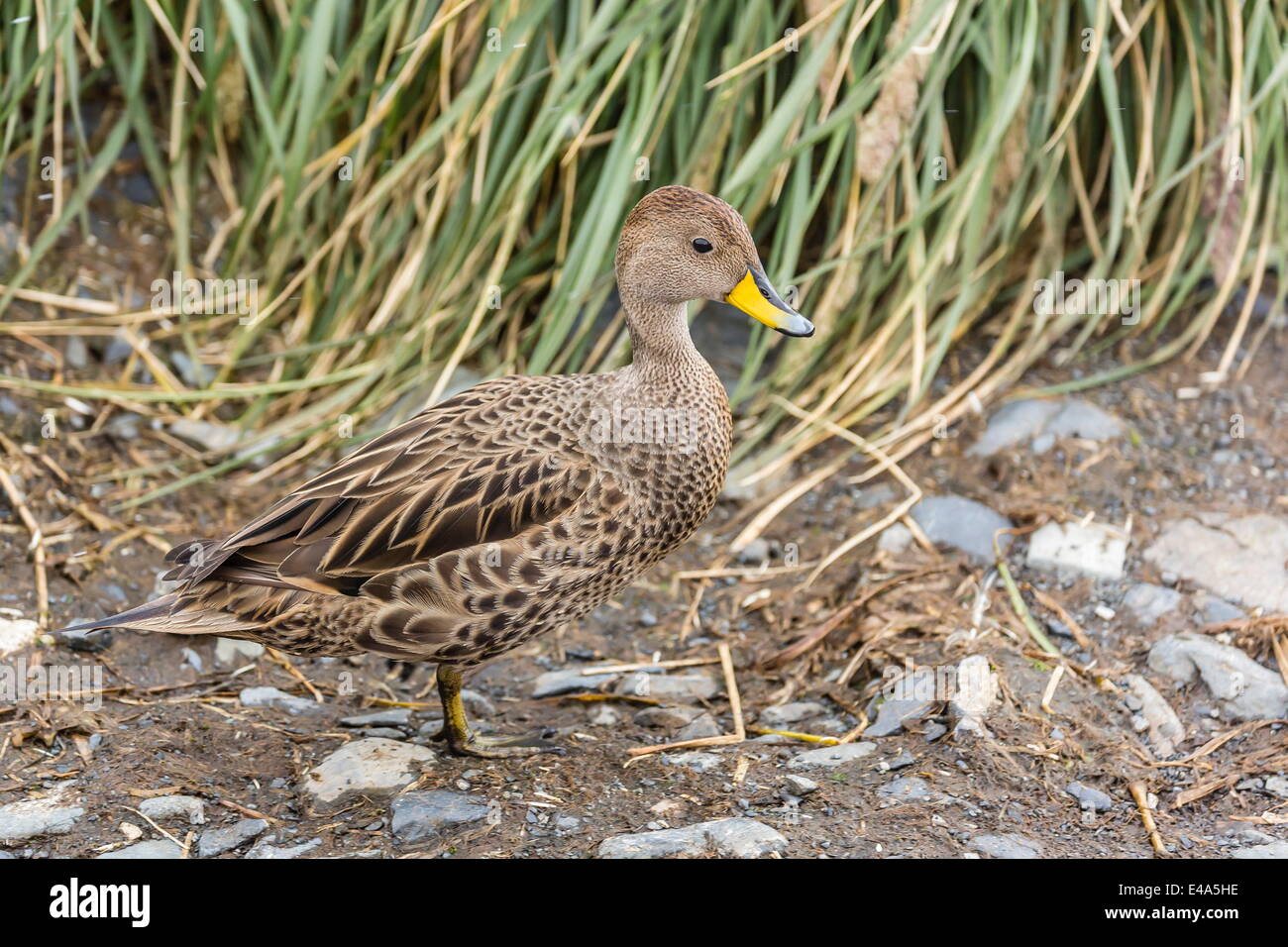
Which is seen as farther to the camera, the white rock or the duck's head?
the white rock

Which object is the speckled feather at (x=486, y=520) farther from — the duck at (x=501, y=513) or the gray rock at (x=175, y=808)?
the gray rock at (x=175, y=808)

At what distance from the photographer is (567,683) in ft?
11.4

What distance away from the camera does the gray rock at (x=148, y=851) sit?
2680mm

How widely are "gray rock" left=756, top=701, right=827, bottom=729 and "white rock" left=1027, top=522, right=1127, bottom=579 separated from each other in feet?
2.40

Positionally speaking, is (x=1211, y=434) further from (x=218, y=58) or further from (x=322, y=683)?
(x=218, y=58)

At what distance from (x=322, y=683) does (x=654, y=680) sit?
81 centimetres

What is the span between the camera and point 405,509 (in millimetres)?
2955

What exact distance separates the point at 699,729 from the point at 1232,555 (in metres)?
1.45

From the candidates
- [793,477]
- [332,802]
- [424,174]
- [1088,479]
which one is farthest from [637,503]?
[424,174]

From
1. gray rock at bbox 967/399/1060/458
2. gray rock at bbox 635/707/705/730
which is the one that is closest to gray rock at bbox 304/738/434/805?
gray rock at bbox 635/707/705/730

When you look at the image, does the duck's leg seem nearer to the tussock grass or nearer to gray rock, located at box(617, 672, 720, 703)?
gray rock, located at box(617, 672, 720, 703)

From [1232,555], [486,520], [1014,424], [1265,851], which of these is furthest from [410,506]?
[1232,555]

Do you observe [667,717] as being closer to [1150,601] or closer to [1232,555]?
[1150,601]

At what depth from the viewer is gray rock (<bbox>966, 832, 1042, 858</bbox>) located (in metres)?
2.64
